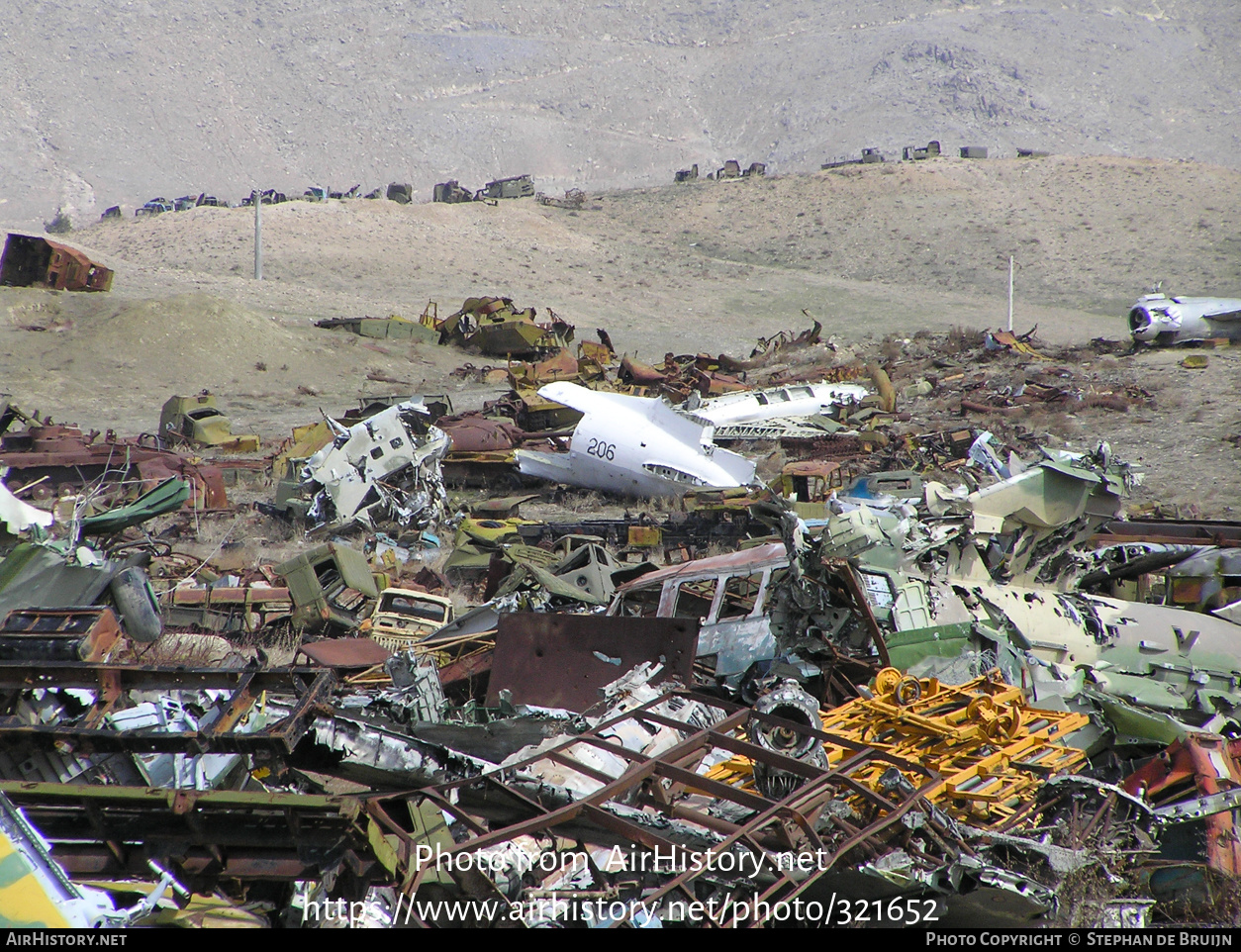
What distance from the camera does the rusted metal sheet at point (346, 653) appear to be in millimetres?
7855

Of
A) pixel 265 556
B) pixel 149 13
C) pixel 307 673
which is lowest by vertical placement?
pixel 265 556

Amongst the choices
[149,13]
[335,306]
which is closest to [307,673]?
[335,306]

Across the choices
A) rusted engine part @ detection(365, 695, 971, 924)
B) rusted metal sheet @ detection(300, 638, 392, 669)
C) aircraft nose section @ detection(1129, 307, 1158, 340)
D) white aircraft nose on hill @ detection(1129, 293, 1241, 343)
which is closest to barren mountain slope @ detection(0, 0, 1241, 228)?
aircraft nose section @ detection(1129, 307, 1158, 340)

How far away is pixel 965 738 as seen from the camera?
6.29 meters

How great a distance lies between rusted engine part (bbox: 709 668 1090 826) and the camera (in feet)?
18.7

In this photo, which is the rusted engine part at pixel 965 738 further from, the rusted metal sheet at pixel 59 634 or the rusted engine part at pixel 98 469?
the rusted engine part at pixel 98 469

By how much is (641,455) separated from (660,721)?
9182mm

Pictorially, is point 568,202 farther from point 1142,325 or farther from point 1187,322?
point 1187,322

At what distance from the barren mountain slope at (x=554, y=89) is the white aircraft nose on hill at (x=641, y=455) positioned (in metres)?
73.1

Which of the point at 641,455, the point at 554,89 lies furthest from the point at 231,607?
the point at 554,89

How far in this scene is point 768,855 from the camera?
14.6 feet

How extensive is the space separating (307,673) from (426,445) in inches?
336
